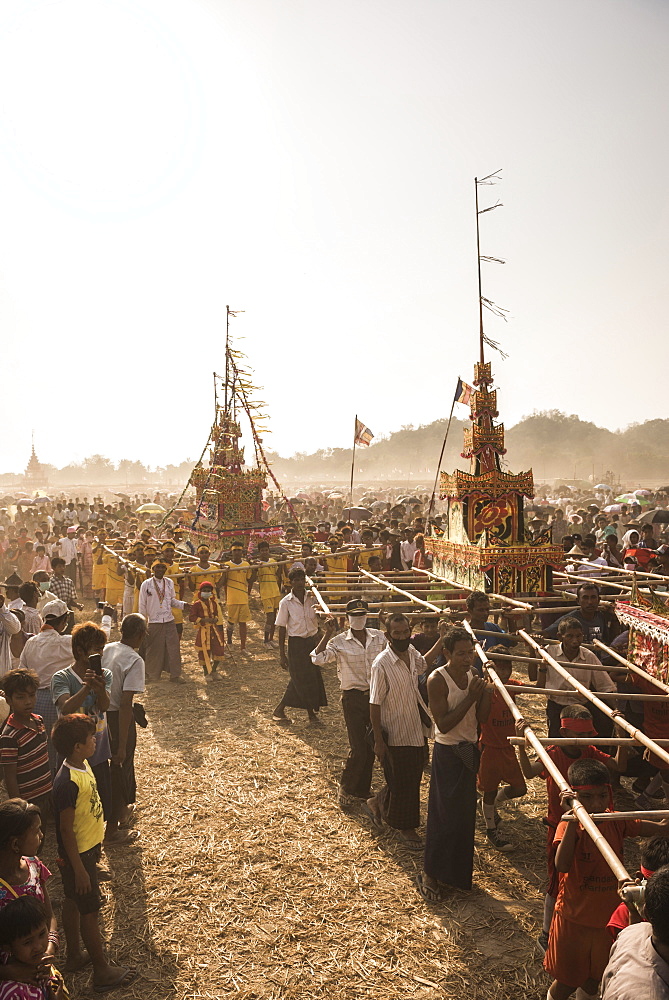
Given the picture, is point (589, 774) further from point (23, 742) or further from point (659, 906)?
point (23, 742)

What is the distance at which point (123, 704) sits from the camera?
5844 millimetres

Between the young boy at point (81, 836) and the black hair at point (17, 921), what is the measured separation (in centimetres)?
136

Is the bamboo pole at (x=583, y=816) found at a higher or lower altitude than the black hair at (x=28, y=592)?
lower

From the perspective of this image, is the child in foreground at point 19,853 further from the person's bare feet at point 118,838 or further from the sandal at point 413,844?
the sandal at point 413,844

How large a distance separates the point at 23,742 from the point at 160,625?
5852 millimetres

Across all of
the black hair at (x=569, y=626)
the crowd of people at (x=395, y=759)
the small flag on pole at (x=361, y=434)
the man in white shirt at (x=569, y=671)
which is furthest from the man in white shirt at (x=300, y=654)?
the small flag on pole at (x=361, y=434)

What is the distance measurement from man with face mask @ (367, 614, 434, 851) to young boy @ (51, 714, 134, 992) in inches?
98.4

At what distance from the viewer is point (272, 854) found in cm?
587

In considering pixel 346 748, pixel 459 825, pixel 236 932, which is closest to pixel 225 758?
pixel 346 748

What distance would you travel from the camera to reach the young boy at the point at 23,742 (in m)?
4.87

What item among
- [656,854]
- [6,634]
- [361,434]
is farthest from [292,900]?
[361,434]

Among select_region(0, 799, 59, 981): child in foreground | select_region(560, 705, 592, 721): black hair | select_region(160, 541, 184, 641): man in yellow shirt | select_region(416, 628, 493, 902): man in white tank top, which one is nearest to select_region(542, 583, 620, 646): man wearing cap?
select_region(416, 628, 493, 902): man in white tank top

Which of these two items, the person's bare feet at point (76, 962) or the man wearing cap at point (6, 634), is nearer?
the person's bare feet at point (76, 962)

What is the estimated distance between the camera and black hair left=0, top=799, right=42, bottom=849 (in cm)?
327
